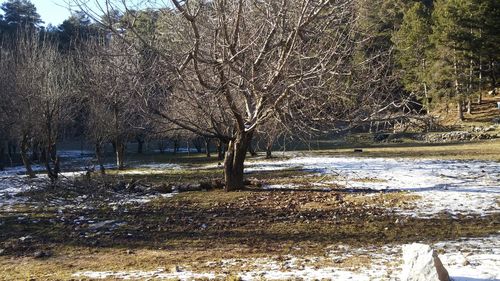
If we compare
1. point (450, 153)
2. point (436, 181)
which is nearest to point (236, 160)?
point (436, 181)

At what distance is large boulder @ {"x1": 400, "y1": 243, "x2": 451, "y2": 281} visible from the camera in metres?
4.34

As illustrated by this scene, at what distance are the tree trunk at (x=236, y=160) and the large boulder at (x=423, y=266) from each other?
7.82 meters

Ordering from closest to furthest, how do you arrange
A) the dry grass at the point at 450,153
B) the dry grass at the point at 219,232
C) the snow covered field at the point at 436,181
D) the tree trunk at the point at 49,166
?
the dry grass at the point at 219,232, the snow covered field at the point at 436,181, the tree trunk at the point at 49,166, the dry grass at the point at 450,153

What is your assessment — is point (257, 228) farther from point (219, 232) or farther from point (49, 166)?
point (49, 166)

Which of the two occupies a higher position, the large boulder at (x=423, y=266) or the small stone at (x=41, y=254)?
the large boulder at (x=423, y=266)

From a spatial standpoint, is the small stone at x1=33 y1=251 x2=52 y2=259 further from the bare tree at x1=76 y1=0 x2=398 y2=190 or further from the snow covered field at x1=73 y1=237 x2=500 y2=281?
the bare tree at x1=76 y1=0 x2=398 y2=190

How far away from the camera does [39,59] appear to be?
21891mm

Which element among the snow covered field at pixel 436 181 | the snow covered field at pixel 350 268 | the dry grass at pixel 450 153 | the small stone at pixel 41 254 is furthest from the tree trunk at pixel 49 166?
the dry grass at pixel 450 153

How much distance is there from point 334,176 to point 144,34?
749cm

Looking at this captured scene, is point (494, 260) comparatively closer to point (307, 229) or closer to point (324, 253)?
point (324, 253)

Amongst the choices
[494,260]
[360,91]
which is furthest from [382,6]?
[494,260]

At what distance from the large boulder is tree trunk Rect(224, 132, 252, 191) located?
7.82 m

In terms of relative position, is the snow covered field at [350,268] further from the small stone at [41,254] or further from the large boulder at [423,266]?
the small stone at [41,254]

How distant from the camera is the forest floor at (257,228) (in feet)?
19.3
